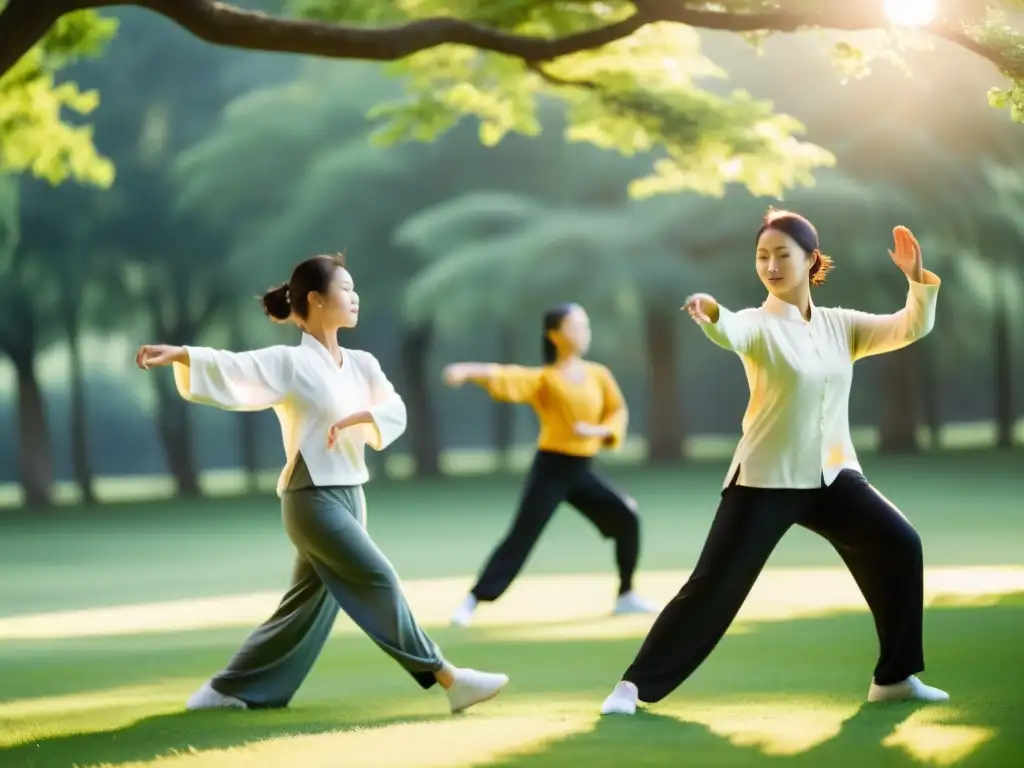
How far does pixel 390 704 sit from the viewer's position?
855cm

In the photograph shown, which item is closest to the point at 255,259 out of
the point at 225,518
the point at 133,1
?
the point at 225,518

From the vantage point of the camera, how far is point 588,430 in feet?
39.2

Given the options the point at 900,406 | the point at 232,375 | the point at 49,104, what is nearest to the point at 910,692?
the point at 232,375

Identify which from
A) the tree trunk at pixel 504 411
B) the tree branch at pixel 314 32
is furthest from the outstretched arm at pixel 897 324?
the tree trunk at pixel 504 411

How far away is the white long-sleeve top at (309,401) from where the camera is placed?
25.9ft

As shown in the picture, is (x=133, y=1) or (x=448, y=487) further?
(x=448, y=487)

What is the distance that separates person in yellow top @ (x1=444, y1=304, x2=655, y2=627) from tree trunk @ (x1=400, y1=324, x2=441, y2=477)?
78.1ft

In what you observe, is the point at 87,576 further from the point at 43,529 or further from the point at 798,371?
the point at 798,371

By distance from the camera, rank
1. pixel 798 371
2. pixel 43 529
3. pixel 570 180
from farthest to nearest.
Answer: pixel 570 180 → pixel 43 529 → pixel 798 371

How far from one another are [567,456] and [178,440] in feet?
78.0

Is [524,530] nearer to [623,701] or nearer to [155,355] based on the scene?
[623,701]

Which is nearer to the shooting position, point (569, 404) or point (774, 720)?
point (774, 720)

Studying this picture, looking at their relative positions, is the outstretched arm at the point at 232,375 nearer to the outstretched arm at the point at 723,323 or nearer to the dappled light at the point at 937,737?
the outstretched arm at the point at 723,323

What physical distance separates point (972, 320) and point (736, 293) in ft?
19.0
